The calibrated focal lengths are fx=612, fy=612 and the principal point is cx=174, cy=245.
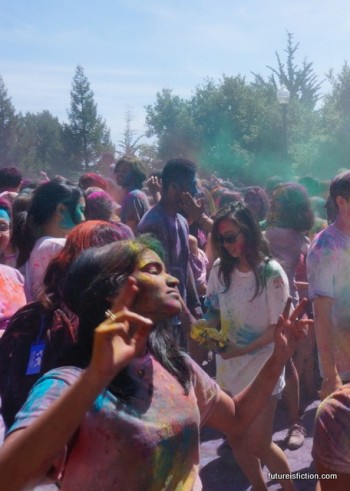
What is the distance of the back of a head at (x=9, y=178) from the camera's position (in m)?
6.29

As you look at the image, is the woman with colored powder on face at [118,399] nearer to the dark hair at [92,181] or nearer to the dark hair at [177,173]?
the dark hair at [177,173]

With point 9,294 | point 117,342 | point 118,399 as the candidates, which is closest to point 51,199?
point 9,294

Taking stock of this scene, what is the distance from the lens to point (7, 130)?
36.7 meters

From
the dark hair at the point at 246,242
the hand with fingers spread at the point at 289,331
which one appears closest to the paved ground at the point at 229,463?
the dark hair at the point at 246,242

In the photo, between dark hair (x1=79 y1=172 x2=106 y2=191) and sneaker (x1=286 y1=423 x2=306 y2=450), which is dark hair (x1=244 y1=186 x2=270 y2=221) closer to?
dark hair (x1=79 y1=172 x2=106 y2=191)

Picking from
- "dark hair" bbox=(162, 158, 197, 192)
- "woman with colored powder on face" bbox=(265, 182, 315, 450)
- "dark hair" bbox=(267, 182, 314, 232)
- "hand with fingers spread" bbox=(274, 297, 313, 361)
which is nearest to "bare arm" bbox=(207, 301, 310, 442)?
"hand with fingers spread" bbox=(274, 297, 313, 361)

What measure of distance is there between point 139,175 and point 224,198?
1045 millimetres

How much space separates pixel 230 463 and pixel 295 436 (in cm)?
59

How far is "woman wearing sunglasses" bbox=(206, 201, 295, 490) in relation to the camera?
3654mm

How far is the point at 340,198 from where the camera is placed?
3.41 meters

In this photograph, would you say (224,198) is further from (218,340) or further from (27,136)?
(27,136)

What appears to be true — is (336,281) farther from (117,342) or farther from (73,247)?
(117,342)

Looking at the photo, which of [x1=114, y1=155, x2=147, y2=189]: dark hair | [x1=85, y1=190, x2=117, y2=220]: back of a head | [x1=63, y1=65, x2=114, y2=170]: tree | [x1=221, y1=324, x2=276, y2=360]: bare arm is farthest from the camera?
[x1=63, y1=65, x2=114, y2=170]: tree

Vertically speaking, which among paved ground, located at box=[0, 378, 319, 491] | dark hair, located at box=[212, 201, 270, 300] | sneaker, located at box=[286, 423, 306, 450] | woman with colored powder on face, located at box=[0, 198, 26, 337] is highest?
dark hair, located at box=[212, 201, 270, 300]
